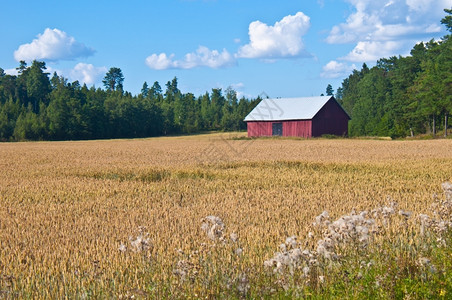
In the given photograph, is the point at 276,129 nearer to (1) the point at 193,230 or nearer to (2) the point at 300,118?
(2) the point at 300,118

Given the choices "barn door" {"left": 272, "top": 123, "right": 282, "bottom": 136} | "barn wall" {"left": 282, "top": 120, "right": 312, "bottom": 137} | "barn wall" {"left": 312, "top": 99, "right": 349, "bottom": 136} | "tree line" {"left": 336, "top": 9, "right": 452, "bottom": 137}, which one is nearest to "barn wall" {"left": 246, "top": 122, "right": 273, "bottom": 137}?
"barn door" {"left": 272, "top": 123, "right": 282, "bottom": 136}

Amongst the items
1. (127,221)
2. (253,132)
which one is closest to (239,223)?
(127,221)

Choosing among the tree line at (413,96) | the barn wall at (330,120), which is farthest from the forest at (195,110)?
the barn wall at (330,120)

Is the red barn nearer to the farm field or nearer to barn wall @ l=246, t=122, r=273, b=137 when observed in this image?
barn wall @ l=246, t=122, r=273, b=137

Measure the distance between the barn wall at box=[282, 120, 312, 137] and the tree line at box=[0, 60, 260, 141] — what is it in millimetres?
35359

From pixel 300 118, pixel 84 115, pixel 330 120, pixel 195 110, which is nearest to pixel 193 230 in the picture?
pixel 300 118

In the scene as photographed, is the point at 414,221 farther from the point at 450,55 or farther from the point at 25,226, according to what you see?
the point at 450,55

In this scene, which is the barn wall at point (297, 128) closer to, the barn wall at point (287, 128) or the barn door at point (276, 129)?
the barn wall at point (287, 128)

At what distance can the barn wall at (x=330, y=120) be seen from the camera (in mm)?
57766

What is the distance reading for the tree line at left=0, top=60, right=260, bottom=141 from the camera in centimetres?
7794

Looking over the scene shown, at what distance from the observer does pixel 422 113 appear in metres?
62.5

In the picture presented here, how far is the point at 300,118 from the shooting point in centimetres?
5675

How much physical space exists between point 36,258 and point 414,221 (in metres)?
6.45

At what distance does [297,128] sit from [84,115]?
40498 mm
